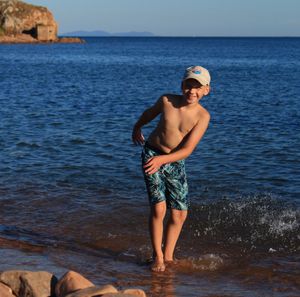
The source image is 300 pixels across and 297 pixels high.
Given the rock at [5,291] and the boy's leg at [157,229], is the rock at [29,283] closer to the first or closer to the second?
the rock at [5,291]

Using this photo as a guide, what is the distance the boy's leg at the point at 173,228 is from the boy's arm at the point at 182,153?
0.75 m

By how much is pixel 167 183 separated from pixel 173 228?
0.56 meters

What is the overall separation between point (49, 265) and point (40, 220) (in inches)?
85.3

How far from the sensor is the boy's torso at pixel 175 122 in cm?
601

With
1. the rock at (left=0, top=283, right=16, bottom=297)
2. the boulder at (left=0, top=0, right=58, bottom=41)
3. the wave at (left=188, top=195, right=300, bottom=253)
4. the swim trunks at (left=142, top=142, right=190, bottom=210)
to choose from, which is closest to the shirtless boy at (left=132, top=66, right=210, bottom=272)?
the swim trunks at (left=142, top=142, right=190, bottom=210)

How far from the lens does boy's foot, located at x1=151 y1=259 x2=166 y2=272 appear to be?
21.4 ft

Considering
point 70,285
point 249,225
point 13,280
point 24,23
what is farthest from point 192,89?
point 24,23

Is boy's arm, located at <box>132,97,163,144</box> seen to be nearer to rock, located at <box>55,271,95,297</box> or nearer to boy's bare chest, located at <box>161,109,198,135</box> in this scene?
boy's bare chest, located at <box>161,109,198,135</box>

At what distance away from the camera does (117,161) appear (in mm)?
13078

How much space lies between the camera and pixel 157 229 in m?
6.45

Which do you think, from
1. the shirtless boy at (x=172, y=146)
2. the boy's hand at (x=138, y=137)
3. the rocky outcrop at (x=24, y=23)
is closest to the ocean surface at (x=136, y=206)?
the shirtless boy at (x=172, y=146)

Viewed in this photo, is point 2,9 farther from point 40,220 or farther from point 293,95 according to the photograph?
point 40,220

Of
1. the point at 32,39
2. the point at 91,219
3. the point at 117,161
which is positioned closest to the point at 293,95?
Answer: the point at 117,161

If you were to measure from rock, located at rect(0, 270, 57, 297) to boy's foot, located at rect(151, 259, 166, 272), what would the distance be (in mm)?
1519
